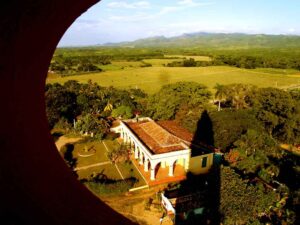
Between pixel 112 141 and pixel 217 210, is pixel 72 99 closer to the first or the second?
pixel 112 141

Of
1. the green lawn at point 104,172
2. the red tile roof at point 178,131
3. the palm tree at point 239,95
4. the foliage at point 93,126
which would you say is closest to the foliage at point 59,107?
the foliage at point 93,126

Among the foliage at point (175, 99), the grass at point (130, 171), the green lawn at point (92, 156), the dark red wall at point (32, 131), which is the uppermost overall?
the dark red wall at point (32, 131)

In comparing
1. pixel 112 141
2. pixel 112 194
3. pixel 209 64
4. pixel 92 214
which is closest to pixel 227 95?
pixel 112 141

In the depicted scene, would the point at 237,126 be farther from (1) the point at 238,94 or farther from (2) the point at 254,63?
(2) the point at 254,63

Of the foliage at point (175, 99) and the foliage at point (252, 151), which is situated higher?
the foliage at point (175, 99)

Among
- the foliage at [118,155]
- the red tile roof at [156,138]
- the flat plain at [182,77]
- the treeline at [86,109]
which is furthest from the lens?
the flat plain at [182,77]

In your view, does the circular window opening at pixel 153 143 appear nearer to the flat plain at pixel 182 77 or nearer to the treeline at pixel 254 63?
the flat plain at pixel 182 77
